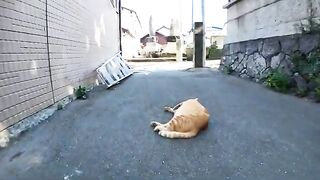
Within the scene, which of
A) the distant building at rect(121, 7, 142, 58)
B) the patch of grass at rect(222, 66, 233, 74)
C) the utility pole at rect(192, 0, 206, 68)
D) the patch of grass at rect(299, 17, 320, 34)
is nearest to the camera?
the patch of grass at rect(299, 17, 320, 34)

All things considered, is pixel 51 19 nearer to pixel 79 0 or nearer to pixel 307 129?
pixel 79 0

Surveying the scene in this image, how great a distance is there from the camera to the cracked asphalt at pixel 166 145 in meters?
3.21

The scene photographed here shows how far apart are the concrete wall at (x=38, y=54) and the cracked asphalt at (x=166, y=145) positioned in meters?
0.37

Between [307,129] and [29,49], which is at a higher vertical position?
[29,49]

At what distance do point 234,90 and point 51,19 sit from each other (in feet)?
12.8

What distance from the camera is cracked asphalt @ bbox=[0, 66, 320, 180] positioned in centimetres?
321

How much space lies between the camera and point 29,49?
184 inches

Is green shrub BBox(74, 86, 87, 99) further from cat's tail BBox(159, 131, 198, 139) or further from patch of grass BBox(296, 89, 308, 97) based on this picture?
patch of grass BBox(296, 89, 308, 97)

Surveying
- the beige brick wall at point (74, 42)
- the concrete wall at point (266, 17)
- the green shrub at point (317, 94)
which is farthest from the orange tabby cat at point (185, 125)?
the concrete wall at point (266, 17)

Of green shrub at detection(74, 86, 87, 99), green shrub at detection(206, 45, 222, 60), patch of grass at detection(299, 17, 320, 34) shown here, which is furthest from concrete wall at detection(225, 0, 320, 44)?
green shrub at detection(206, 45, 222, 60)

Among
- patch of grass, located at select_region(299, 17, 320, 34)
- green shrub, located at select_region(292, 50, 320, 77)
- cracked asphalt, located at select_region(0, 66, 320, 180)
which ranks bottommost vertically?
cracked asphalt, located at select_region(0, 66, 320, 180)

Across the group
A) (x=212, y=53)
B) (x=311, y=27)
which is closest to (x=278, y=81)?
(x=311, y=27)

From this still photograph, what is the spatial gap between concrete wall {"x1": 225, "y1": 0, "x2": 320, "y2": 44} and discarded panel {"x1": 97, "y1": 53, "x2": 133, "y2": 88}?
365 centimetres

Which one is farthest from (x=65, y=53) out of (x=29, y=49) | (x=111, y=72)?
(x=111, y=72)
